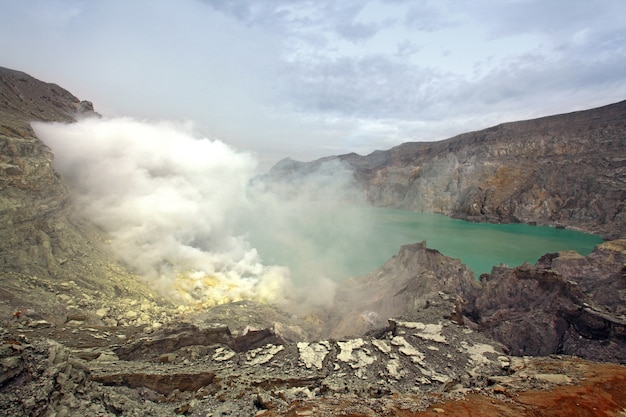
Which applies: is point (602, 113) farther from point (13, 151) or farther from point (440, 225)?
point (13, 151)

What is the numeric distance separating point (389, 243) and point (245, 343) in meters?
30.2

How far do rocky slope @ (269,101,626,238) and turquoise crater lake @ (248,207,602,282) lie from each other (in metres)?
5.93

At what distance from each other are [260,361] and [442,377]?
4.03m

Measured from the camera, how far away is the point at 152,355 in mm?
7598

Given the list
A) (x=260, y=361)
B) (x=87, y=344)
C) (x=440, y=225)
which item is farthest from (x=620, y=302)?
(x=440, y=225)

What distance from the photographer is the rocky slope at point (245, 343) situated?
5.27 m

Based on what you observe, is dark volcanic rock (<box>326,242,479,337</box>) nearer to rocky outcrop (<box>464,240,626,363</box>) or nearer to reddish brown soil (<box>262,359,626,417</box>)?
rocky outcrop (<box>464,240,626,363</box>)

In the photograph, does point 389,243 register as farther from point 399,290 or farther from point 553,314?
point 553,314

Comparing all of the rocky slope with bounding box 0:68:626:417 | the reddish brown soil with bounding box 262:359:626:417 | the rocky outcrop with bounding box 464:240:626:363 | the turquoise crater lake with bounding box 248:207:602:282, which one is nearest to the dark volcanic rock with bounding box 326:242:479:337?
the rocky slope with bounding box 0:68:626:417

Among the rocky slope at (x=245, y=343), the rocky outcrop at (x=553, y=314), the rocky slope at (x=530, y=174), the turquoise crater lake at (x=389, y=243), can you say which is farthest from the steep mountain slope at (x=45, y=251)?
the rocky slope at (x=530, y=174)

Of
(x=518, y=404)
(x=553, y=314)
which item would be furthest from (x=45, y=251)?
(x=553, y=314)

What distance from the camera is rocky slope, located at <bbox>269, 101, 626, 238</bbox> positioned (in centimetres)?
5559

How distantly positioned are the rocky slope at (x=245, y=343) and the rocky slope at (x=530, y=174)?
131 ft

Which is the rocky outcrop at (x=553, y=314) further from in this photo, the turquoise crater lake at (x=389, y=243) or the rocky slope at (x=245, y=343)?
the turquoise crater lake at (x=389, y=243)
